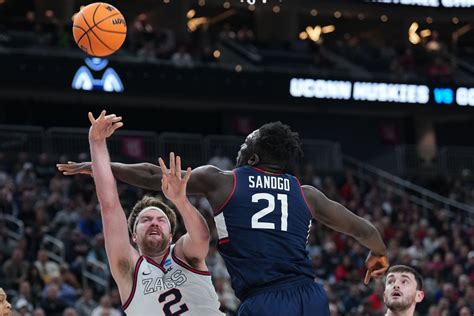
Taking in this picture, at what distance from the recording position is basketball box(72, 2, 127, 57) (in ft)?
31.0

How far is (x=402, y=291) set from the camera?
29.3 feet

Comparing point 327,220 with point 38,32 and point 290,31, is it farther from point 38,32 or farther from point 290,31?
point 290,31

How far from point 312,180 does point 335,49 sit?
28.9 ft

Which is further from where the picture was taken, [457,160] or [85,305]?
[457,160]

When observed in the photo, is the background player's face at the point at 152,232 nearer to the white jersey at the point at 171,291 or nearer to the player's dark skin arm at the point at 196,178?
the white jersey at the point at 171,291

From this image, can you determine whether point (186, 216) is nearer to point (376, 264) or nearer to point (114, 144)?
point (376, 264)

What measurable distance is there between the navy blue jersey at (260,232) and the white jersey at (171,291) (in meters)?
0.44

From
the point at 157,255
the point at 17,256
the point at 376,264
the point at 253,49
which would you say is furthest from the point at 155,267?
the point at 253,49

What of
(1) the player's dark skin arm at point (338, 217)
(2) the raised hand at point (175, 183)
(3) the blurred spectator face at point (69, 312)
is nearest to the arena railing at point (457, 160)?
(3) the blurred spectator face at point (69, 312)

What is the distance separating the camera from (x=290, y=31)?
119 ft

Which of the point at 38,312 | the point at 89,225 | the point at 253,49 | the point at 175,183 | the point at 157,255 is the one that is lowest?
the point at 38,312


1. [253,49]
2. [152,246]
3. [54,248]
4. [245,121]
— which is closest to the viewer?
[152,246]

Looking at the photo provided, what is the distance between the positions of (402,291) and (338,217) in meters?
2.28

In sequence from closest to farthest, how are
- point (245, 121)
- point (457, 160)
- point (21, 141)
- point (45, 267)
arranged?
1. point (45, 267)
2. point (21, 141)
3. point (457, 160)
4. point (245, 121)
